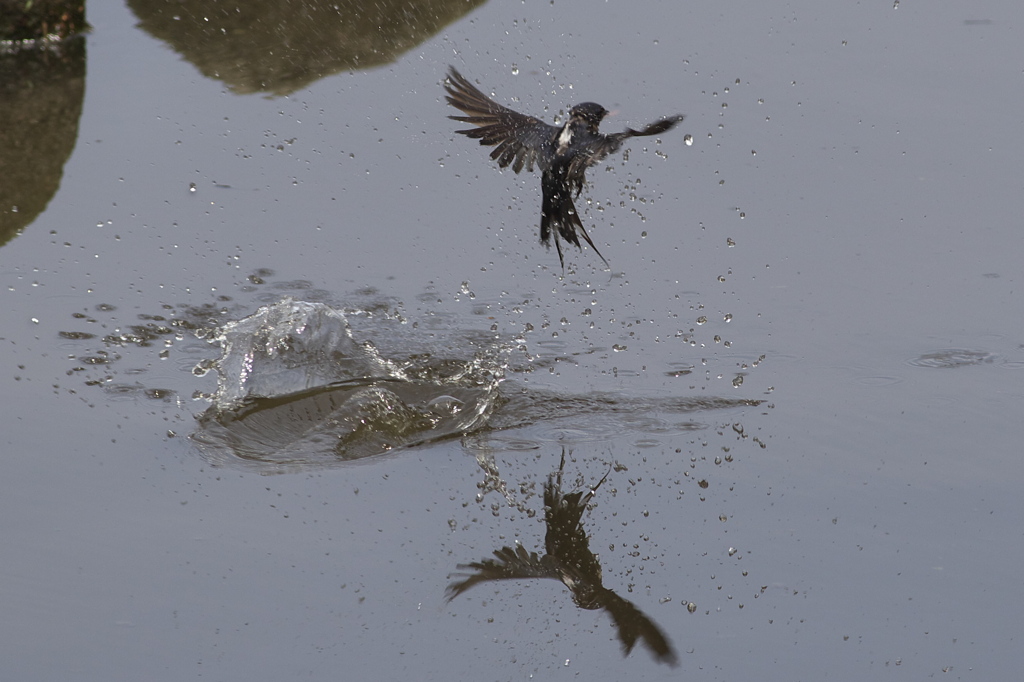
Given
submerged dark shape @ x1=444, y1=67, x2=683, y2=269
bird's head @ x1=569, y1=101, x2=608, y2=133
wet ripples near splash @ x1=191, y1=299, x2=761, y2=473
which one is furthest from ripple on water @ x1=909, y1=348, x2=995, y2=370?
bird's head @ x1=569, y1=101, x2=608, y2=133

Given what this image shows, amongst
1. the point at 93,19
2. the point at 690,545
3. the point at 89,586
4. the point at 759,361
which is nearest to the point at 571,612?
the point at 690,545

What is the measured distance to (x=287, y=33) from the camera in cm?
870

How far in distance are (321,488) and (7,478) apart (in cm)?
104

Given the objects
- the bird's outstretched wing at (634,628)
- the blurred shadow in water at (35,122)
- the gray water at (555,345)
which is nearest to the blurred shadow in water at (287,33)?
the gray water at (555,345)

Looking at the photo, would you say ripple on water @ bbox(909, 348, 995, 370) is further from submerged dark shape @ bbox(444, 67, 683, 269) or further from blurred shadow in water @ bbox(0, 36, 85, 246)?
blurred shadow in water @ bbox(0, 36, 85, 246)

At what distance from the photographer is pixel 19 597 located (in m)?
3.38

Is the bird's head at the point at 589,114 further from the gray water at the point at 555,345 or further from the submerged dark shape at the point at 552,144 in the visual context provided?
the gray water at the point at 555,345

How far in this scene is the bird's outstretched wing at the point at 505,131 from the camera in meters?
4.45

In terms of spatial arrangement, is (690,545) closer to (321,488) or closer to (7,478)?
(321,488)

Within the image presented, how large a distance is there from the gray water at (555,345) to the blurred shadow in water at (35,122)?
3.9 inches

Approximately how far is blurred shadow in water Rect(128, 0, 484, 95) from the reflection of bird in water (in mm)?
4582

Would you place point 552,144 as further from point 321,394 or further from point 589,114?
point 321,394

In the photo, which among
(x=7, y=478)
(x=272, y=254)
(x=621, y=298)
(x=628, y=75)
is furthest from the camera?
(x=628, y=75)

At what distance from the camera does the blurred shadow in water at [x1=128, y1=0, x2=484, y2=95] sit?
795 cm
